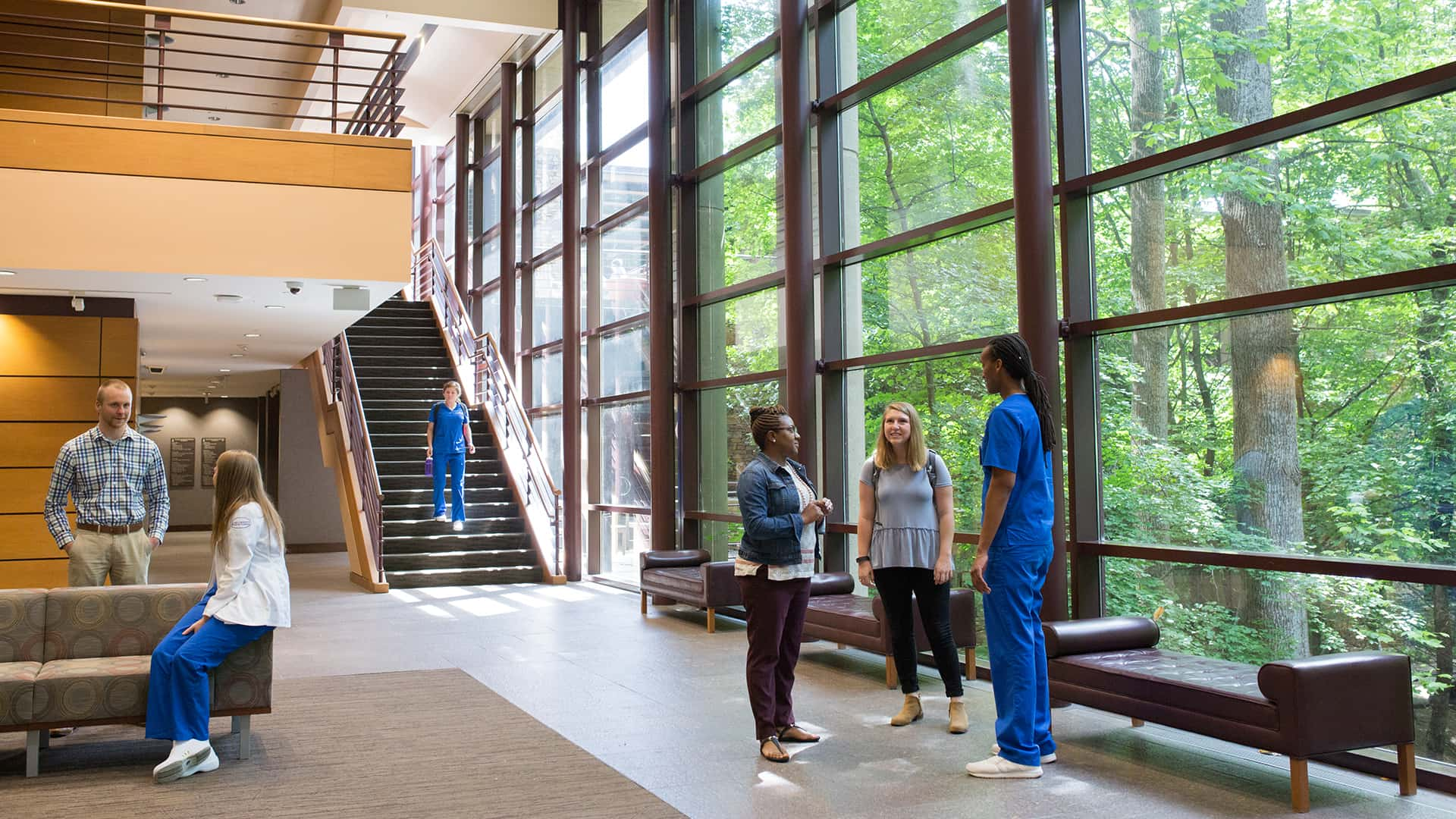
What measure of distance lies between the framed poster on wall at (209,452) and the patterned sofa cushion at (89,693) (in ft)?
75.6

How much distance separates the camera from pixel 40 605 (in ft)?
17.3

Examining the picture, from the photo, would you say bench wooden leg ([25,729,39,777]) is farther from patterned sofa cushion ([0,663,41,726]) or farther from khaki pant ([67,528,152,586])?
khaki pant ([67,528,152,586])

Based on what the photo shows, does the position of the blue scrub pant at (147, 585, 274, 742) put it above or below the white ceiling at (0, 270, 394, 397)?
below

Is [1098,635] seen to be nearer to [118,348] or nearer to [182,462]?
[118,348]

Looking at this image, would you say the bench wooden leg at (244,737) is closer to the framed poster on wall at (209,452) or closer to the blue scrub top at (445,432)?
the blue scrub top at (445,432)

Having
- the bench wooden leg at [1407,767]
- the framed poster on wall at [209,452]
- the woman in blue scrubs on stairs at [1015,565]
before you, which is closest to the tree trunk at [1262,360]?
the bench wooden leg at [1407,767]

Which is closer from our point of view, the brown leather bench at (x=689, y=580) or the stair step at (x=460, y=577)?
the brown leather bench at (x=689, y=580)

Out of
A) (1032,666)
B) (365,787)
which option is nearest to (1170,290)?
(1032,666)

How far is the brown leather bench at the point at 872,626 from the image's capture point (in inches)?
265

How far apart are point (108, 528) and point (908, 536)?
13.7 ft

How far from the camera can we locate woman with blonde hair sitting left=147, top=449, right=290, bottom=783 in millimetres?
4852

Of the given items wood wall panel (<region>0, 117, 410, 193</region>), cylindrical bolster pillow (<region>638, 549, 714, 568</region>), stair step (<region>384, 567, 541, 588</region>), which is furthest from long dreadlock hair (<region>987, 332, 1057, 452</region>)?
stair step (<region>384, 567, 541, 588</region>)

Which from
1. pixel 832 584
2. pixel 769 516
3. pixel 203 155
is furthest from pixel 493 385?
pixel 769 516

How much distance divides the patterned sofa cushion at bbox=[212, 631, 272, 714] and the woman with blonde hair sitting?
0.07 m
